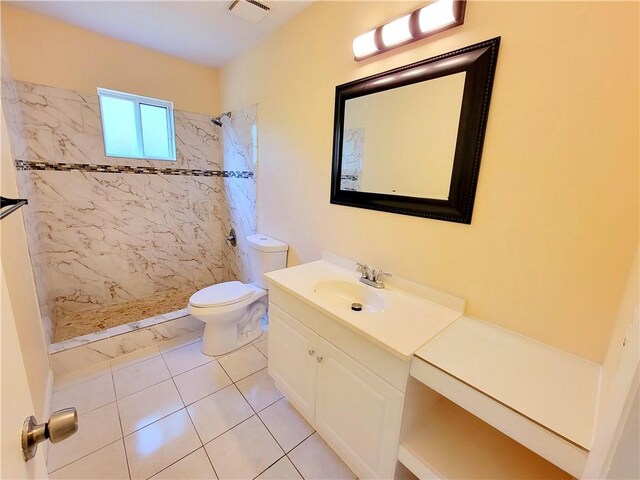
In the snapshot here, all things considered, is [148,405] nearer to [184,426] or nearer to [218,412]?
[184,426]

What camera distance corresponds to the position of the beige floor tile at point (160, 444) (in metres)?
1.28

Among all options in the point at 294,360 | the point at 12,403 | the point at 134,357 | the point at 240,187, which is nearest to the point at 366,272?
the point at 294,360

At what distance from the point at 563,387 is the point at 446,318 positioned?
1.35ft

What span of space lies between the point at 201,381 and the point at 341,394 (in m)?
1.09

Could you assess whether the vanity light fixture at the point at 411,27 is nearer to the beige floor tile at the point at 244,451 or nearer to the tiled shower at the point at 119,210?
the tiled shower at the point at 119,210

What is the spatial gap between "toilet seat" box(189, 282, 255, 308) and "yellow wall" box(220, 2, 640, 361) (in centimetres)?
110

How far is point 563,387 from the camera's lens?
0.84 metres

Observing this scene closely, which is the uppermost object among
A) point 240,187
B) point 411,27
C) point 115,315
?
point 411,27

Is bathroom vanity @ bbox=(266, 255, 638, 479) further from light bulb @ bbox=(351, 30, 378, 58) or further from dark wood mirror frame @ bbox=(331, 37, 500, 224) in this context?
light bulb @ bbox=(351, 30, 378, 58)

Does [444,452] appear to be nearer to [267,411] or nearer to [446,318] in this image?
[446,318]

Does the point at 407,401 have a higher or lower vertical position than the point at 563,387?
lower

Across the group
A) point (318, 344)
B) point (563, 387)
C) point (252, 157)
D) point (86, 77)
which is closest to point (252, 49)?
point (252, 157)

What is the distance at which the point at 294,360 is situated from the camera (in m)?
1.45

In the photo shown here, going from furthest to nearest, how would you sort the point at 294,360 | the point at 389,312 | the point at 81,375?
the point at 81,375
the point at 294,360
the point at 389,312
